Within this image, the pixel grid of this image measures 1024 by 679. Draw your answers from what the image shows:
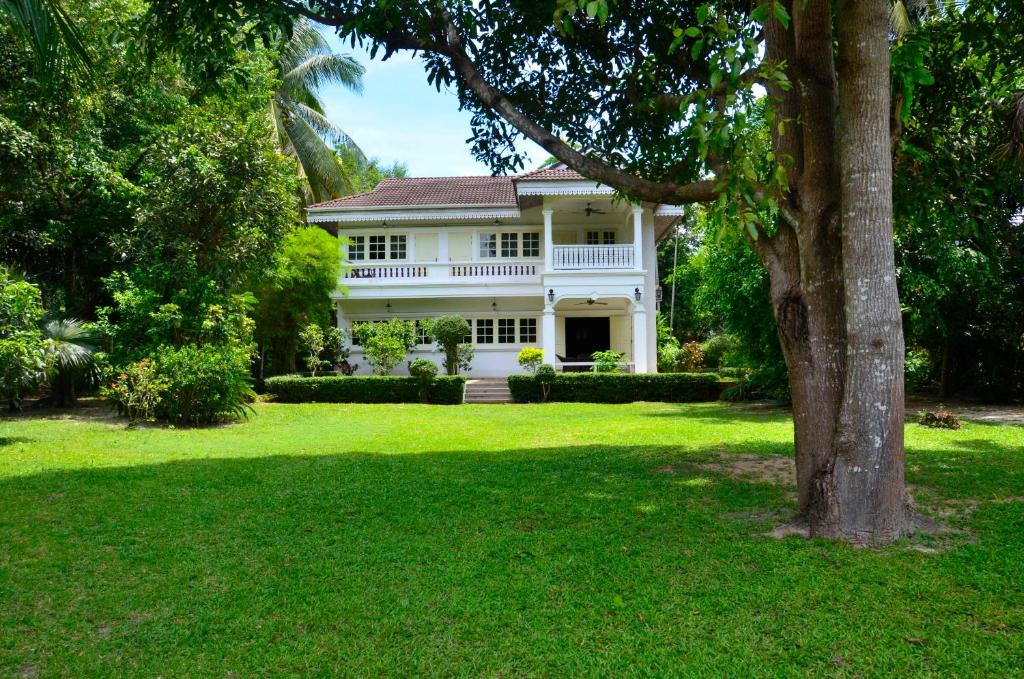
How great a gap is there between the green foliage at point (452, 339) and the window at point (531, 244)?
3.94 metres

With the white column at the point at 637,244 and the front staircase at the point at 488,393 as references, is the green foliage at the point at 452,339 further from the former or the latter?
the white column at the point at 637,244

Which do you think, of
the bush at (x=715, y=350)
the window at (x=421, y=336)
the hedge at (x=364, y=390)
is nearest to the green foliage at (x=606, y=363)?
the hedge at (x=364, y=390)

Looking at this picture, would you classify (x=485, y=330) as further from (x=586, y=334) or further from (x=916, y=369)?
(x=916, y=369)

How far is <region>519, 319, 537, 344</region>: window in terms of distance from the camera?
23.8 meters

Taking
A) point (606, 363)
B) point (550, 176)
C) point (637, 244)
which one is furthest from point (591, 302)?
point (550, 176)

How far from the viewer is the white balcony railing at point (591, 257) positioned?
69.9 feet

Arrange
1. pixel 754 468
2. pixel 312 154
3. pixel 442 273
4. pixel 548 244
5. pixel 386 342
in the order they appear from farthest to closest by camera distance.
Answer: pixel 312 154
pixel 442 273
pixel 548 244
pixel 386 342
pixel 754 468

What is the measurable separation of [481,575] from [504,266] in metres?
18.7

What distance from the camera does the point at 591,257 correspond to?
2139cm

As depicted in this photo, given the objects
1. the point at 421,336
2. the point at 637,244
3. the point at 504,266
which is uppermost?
the point at 637,244

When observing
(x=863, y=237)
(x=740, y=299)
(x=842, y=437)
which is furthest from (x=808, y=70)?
(x=740, y=299)

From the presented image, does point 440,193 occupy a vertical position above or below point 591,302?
above

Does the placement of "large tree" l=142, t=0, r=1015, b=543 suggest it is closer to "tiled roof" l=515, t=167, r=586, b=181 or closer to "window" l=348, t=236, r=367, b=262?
"tiled roof" l=515, t=167, r=586, b=181

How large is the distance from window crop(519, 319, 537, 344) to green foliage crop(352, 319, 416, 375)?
409 centimetres
